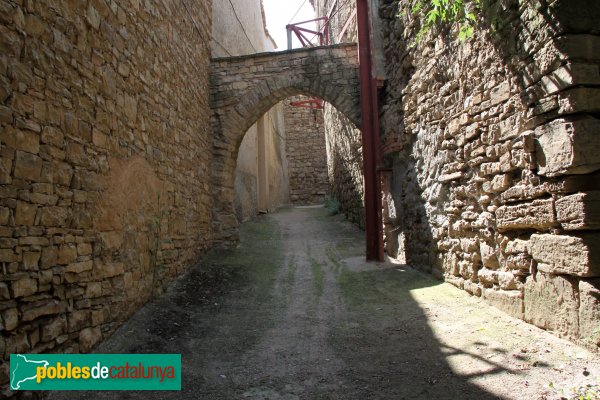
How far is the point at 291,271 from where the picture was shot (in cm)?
579

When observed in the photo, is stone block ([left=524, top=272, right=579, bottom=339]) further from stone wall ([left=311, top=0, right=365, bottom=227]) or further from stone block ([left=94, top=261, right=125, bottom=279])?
stone wall ([left=311, top=0, right=365, bottom=227])

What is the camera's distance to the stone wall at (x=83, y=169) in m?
2.31

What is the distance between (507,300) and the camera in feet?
10.7

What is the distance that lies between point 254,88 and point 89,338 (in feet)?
17.0

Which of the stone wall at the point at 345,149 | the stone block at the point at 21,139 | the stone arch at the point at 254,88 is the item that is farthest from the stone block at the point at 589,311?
the stone wall at the point at 345,149

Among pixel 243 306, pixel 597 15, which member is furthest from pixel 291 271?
pixel 597 15

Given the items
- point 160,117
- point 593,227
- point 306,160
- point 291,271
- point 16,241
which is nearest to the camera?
point 16,241

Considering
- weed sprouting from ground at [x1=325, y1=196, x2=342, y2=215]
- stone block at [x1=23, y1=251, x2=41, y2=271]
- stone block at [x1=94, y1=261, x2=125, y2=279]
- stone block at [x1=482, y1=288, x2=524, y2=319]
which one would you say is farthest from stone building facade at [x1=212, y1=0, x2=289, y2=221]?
stone block at [x1=482, y1=288, x2=524, y2=319]

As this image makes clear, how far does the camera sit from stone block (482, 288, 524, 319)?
312 cm

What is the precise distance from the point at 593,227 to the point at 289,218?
8.78 meters

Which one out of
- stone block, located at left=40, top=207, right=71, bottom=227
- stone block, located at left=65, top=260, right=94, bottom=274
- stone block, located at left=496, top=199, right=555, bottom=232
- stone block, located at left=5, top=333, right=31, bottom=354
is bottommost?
stone block, located at left=5, top=333, right=31, bottom=354

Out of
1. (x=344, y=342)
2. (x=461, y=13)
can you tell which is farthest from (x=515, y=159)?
(x=344, y=342)

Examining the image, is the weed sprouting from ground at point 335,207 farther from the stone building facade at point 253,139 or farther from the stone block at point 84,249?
the stone block at point 84,249

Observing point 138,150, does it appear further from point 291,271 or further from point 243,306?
point 291,271
